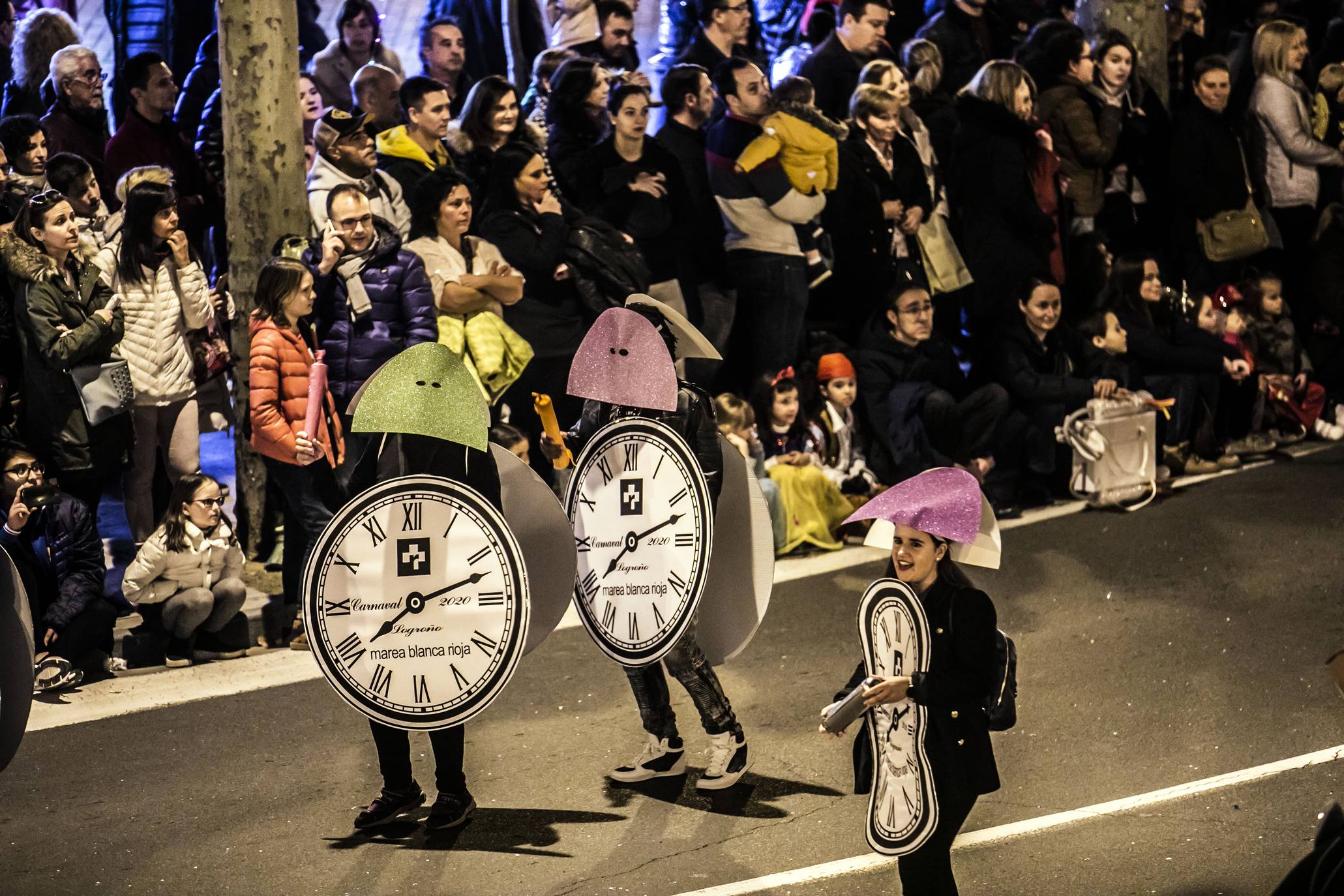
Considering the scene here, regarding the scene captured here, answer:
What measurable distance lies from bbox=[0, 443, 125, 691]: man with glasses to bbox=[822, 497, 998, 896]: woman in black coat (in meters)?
4.19

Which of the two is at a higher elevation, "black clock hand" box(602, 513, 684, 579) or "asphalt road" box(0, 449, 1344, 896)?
"black clock hand" box(602, 513, 684, 579)

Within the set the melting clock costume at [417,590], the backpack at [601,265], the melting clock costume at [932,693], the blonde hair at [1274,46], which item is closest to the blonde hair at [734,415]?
the backpack at [601,265]

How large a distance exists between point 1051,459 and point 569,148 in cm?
335

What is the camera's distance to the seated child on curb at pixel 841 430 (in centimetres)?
1074

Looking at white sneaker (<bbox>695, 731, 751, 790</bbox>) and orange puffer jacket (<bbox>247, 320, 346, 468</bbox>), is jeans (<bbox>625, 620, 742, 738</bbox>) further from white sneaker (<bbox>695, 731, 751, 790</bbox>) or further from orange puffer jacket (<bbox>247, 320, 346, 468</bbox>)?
orange puffer jacket (<bbox>247, 320, 346, 468</bbox>)

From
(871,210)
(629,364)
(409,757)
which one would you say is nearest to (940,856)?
(409,757)

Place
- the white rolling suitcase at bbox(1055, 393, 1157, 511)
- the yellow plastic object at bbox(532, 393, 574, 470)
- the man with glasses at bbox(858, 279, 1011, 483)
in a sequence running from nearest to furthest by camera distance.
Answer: the yellow plastic object at bbox(532, 393, 574, 470)
the man with glasses at bbox(858, 279, 1011, 483)
the white rolling suitcase at bbox(1055, 393, 1157, 511)

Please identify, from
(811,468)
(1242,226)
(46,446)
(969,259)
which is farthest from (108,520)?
(1242,226)

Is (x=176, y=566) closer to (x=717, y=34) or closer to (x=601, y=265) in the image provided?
(x=601, y=265)

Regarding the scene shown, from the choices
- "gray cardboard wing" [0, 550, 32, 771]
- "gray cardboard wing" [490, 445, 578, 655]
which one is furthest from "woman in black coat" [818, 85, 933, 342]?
"gray cardboard wing" [0, 550, 32, 771]

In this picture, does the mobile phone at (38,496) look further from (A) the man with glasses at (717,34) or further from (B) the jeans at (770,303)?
(A) the man with glasses at (717,34)

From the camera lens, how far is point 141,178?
361 inches

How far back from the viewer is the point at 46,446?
8.84m

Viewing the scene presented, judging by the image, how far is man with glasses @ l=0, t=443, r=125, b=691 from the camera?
830cm
